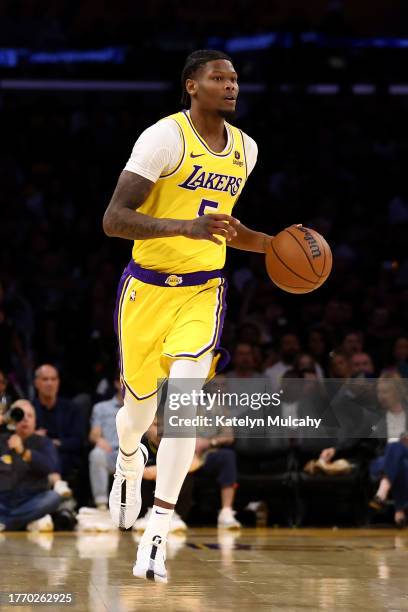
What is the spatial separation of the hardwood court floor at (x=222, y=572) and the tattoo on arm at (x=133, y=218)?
5.52ft

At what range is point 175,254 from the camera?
551cm

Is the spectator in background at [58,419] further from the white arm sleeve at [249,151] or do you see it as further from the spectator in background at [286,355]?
the white arm sleeve at [249,151]

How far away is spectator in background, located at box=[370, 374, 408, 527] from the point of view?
931 centimetres

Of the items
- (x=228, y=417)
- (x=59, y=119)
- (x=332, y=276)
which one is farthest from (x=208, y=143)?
(x=59, y=119)

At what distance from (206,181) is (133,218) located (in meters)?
0.51

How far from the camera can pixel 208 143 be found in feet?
18.5

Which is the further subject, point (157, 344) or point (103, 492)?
point (103, 492)

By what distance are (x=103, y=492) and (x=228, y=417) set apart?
1.48m

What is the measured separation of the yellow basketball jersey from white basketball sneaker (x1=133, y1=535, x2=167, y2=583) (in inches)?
53.2

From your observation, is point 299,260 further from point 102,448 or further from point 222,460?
point 102,448

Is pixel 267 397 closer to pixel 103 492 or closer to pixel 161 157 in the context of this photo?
pixel 103 492

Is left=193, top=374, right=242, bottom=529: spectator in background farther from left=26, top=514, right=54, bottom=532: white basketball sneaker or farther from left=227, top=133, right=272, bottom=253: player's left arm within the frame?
left=227, top=133, right=272, bottom=253: player's left arm

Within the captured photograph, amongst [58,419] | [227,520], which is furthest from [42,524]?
[227,520]

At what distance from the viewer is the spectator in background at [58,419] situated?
31.7ft
